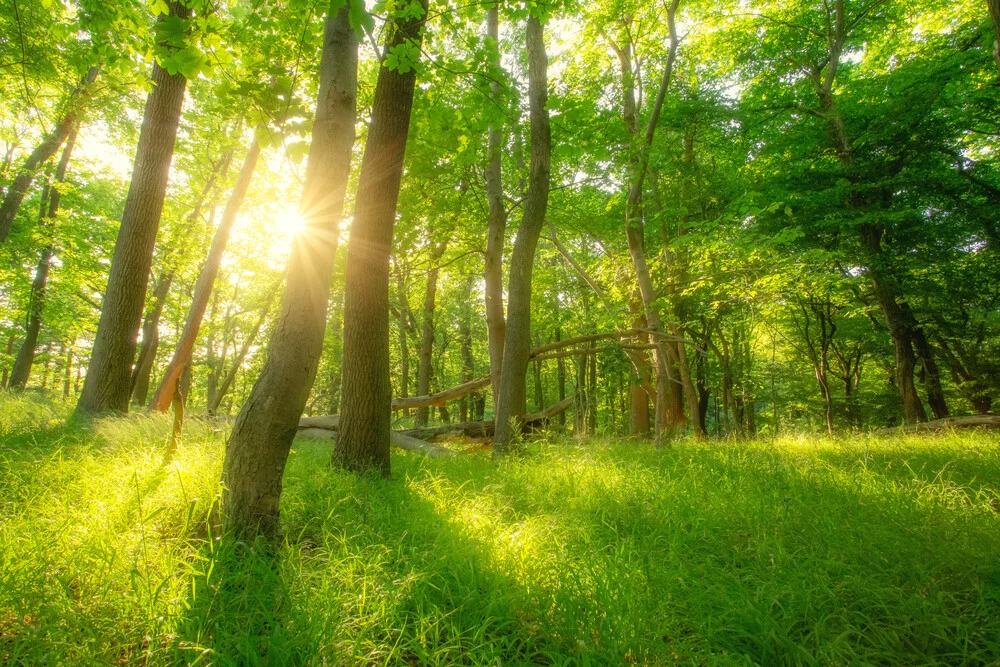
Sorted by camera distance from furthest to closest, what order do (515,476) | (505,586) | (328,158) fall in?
(515,476) < (328,158) < (505,586)

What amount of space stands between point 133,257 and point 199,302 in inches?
103

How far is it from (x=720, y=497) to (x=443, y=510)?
231 cm

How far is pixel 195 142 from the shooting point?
1060 cm

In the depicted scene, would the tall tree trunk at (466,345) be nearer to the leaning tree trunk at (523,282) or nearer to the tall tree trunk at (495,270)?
the tall tree trunk at (495,270)

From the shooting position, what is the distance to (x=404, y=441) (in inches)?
292

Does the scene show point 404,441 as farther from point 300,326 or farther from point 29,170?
point 29,170

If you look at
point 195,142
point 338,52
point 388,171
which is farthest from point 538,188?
point 195,142

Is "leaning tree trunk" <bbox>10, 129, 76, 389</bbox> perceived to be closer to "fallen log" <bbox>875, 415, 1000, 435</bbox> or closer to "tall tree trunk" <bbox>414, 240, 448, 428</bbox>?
"tall tree trunk" <bbox>414, 240, 448, 428</bbox>

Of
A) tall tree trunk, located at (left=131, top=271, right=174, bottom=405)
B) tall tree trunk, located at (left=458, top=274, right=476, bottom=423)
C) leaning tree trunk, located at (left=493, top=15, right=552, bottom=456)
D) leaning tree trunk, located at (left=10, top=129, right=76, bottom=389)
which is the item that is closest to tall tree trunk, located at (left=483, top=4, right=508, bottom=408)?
leaning tree trunk, located at (left=493, top=15, right=552, bottom=456)

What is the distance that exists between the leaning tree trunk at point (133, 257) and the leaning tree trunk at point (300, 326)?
16.8ft

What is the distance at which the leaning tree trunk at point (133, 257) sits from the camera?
19.8 ft

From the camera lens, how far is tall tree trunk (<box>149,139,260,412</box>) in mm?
8336

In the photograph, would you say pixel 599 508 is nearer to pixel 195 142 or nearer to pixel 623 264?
pixel 623 264

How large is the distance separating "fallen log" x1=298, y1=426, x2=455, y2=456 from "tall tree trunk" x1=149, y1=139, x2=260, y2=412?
284 cm
